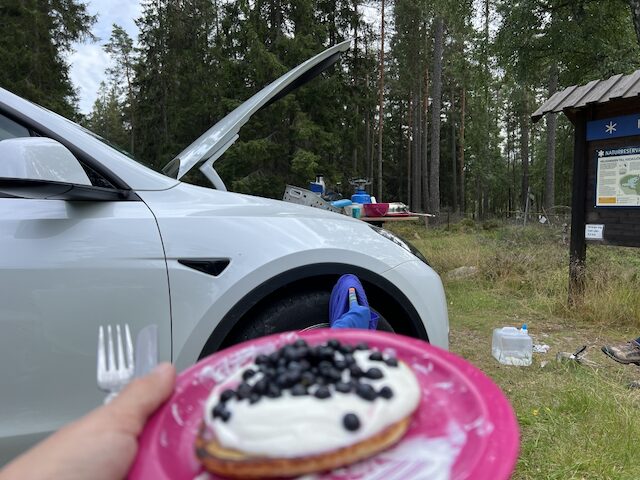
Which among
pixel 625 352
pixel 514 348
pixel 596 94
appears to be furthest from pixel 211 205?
pixel 596 94

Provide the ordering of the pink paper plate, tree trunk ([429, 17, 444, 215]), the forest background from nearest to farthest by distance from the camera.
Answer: the pink paper plate < the forest background < tree trunk ([429, 17, 444, 215])

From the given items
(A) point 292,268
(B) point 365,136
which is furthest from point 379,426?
(B) point 365,136

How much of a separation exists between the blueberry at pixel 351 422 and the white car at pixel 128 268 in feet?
3.87

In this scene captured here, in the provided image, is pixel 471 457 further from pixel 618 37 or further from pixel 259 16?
pixel 259 16

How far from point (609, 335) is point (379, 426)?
4975 millimetres

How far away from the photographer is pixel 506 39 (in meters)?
11.4

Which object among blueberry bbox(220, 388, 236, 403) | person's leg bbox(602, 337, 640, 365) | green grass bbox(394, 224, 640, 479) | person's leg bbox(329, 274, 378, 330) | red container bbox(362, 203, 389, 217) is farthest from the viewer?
red container bbox(362, 203, 389, 217)

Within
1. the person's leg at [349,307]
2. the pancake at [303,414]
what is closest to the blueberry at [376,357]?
the pancake at [303,414]

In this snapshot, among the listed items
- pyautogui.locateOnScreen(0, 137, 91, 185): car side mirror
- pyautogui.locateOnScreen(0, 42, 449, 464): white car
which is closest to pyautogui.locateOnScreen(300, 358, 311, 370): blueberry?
pyautogui.locateOnScreen(0, 42, 449, 464): white car

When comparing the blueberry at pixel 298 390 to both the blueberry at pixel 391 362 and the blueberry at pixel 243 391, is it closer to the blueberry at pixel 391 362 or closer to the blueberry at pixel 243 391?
the blueberry at pixel 243 391

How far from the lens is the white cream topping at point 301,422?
2.32 feet

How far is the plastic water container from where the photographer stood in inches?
155

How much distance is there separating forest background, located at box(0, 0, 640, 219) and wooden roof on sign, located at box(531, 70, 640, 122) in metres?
4.24

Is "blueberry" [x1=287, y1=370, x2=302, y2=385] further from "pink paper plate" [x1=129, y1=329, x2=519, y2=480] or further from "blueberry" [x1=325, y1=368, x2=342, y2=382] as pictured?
"pink paper plate" [x1=129, y1=329, x2=519, y2=480]
